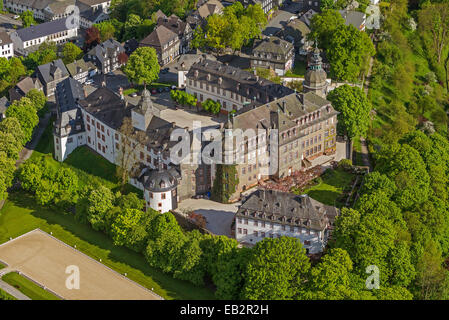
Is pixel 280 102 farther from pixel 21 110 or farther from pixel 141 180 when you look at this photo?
pixel 21 110

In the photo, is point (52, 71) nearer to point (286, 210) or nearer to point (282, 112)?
point (282, 112)

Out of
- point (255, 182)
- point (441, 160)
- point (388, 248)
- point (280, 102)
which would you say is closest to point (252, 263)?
point (388, 248)

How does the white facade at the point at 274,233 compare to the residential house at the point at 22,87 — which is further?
the residential house at the point at 22,87

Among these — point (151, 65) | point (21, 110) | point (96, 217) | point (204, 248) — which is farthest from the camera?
point (151, 65)

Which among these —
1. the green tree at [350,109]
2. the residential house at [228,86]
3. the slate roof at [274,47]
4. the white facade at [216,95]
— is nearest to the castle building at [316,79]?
the green tree at [350,109]

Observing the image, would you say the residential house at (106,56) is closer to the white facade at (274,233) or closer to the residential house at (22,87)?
the residential house at (22,87)
